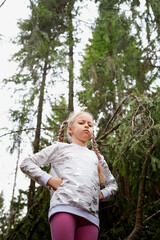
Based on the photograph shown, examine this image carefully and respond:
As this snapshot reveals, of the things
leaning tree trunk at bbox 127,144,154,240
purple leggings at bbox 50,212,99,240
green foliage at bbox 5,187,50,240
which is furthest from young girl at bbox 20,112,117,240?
green foliage at bbox 5,187,50,240

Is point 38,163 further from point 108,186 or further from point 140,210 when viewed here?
point 140,210

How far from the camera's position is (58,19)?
26.9 feet

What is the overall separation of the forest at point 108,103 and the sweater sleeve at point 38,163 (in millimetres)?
1042

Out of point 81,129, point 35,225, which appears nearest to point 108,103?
point 35,225

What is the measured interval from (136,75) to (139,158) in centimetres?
421

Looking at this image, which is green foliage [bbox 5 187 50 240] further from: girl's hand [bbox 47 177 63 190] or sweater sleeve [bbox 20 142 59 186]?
girl's hand [bbox 47 177 63 190]

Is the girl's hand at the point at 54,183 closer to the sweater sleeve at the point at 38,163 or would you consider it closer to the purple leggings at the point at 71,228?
the sweater sleeve at the point at 38,163

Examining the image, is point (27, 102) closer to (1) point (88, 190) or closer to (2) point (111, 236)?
(2) point (111, 236)

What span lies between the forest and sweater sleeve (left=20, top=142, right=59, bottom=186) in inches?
41.0

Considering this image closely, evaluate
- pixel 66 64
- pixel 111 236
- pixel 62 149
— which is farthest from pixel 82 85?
pixel 62 149

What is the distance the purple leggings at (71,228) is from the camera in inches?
60.2

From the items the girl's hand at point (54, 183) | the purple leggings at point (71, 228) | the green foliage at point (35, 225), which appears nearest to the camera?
the purple leggings at point (71, 228)

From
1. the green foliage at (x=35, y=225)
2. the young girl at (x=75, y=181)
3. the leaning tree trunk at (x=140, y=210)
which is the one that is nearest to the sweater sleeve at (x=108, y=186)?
the young girl at (x=75, y=181)

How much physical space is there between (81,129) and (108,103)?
24.7 feet
